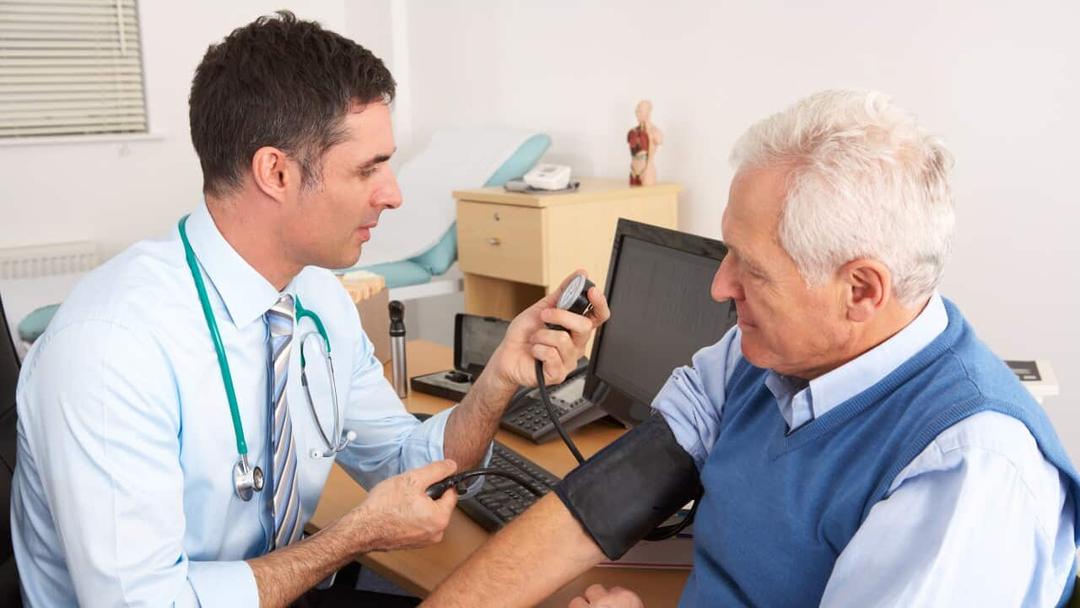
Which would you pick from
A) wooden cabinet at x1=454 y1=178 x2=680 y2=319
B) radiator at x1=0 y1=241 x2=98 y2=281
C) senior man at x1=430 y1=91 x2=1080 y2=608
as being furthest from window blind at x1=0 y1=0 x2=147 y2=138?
senior man at x1=430 y1=91 x2=1080 y2=608

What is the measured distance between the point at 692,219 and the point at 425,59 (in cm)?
162

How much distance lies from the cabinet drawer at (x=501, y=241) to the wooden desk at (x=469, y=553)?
137 cm

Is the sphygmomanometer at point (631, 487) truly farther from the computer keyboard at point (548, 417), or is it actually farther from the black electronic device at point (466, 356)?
the black electronic device at point (466, 356)

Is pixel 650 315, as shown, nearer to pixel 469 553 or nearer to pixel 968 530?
pixel 469 553

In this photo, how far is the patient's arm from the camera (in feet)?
4.02

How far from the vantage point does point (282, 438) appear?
1.40 metres

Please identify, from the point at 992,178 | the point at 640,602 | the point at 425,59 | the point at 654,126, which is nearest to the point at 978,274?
the point at 992,178

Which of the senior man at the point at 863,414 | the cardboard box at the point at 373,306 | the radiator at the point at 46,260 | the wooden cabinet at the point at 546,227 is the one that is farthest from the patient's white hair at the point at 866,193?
the radiator at the point at 46,260

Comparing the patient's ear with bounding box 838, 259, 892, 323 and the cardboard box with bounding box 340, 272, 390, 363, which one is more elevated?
the patient's ear with bounding box 838, 259, 892, 323

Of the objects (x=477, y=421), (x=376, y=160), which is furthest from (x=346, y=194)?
(x=477, y=421)

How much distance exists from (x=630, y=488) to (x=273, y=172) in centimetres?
63

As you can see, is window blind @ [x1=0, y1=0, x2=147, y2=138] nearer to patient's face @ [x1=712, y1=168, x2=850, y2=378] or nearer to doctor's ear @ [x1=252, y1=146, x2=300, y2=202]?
doctor's ear @ [x1=252, y1=146, x2=300, y2=202]

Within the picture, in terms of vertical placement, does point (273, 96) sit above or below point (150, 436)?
above

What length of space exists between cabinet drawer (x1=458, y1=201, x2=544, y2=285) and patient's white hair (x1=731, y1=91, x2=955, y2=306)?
2134mm
